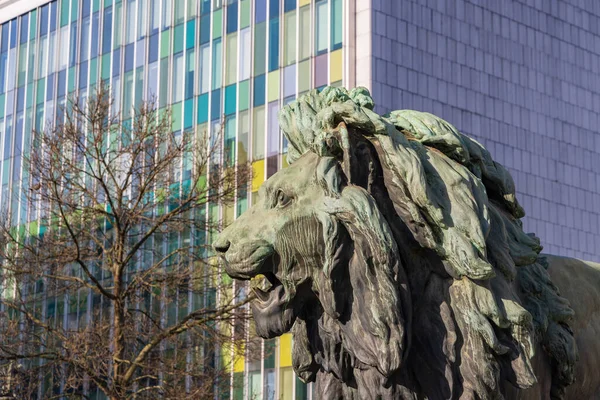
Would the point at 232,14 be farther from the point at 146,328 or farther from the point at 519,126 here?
the point at 146,328

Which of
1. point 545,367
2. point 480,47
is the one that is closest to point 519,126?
point 480,47

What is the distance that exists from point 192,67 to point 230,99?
2.21 metres

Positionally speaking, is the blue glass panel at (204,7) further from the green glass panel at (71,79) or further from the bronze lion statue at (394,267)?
the bronze lion statue at (394,267)

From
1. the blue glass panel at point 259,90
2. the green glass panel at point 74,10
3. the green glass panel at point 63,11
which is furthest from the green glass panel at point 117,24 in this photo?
the blue glass panel at point 259,90

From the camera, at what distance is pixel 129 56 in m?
40.4

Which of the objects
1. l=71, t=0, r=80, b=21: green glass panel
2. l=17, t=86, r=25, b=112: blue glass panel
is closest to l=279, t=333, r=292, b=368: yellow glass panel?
l=71, t=0, r=80, b=21: green glass panel

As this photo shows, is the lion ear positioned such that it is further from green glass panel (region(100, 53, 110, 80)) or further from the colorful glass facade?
green glass panel (region(100, 53, 110, 80))

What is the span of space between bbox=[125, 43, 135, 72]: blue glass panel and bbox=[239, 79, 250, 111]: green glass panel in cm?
555

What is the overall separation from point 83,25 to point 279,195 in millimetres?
38713

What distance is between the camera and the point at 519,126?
125ft

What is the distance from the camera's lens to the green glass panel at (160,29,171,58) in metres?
39.0

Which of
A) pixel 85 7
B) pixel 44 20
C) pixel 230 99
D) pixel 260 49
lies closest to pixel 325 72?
pixel 260 49

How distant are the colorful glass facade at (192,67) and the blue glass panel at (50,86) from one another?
0.23 feet

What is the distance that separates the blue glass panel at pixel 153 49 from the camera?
3938cm
